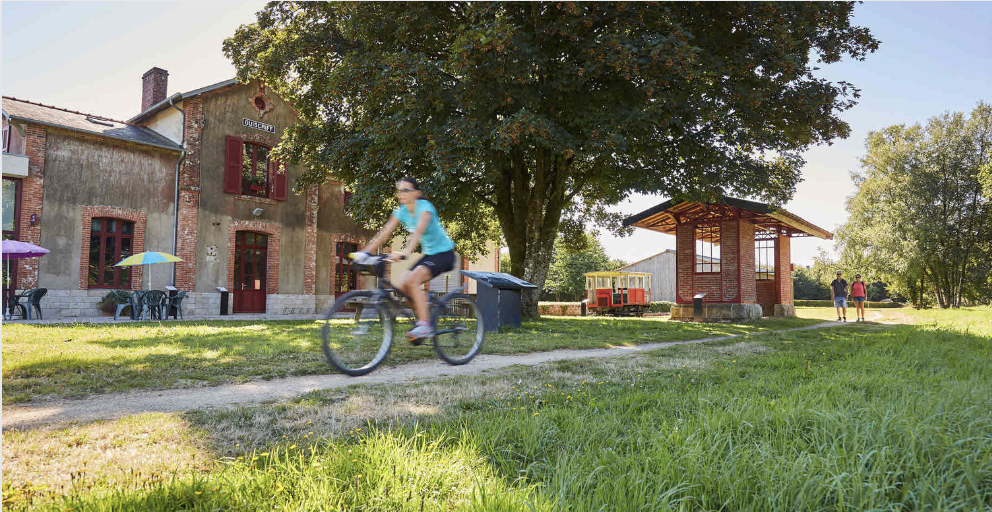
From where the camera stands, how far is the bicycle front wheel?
17.3 ft

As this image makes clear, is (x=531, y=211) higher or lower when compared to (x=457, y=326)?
higher

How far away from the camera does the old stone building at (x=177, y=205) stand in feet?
55.7

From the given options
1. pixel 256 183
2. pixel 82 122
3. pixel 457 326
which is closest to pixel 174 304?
pixel 256 183

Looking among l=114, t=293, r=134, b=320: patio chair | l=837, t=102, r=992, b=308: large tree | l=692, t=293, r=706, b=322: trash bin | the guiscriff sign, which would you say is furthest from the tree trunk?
Result: l=837, t=102, r=992, b=308: large tree

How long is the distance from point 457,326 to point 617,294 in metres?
23.1

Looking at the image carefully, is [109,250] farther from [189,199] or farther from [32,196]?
[189,199]

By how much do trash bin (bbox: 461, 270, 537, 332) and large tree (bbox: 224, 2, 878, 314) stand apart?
251 centimetres

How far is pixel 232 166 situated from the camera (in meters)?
20.7

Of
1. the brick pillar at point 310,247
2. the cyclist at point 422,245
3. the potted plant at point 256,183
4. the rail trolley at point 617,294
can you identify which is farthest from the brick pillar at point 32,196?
the rail trolley at point 617,294

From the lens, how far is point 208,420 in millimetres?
4039

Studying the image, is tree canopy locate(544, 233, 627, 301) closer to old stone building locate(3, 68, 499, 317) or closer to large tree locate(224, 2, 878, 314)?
old stone building locate(3, 68, 499, 317)

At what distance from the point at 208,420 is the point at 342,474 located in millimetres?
1747

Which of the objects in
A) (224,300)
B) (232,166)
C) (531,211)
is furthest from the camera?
(232,166)

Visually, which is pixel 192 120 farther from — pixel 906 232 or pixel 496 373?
pixel 906 232
